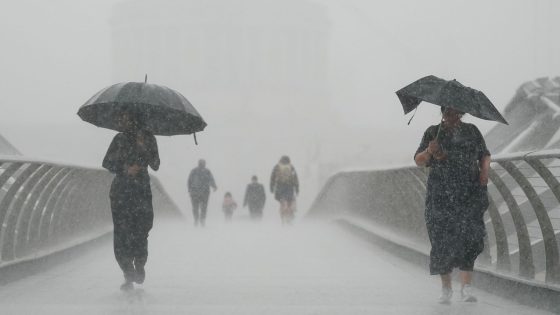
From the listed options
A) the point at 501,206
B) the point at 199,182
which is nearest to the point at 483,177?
the point at 501,206

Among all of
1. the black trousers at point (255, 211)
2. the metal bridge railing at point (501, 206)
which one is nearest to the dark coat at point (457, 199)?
the metal bridge railing at point (501, 206)

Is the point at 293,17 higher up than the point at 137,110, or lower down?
higher up

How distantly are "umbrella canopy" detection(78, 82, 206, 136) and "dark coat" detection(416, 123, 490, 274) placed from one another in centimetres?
196

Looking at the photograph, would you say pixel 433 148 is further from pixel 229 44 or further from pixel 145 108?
pixel 229 44

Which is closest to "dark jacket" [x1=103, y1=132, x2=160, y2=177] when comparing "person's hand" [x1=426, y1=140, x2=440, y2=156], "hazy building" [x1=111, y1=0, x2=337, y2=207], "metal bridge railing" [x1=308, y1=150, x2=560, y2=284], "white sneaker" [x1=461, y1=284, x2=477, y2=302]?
"person's hand" [x1=426, y1=140, x2=440, y2=156]

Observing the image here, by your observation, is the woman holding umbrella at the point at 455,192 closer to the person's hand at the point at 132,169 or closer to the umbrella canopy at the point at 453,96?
the umbrella canopy at the point at 453,96

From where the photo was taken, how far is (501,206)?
51.7 feet

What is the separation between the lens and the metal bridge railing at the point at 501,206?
267 inches

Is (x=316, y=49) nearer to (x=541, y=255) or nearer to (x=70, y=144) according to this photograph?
(x=70, y=144)

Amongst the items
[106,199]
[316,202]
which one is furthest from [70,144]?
[106,199]

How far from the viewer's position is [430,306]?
682 centimetres

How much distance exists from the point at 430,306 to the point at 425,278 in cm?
220

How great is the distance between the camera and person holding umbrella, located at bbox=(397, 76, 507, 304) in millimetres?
6641

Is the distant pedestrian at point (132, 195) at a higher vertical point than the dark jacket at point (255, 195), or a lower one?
higher
